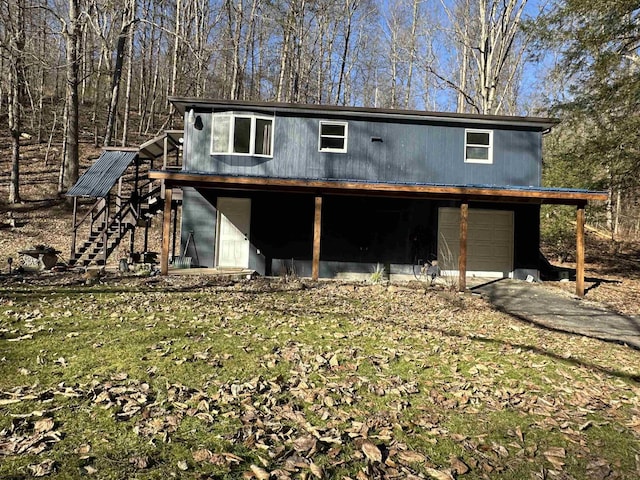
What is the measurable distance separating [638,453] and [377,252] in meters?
10.2

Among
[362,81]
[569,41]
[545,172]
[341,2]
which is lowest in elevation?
[545,172]

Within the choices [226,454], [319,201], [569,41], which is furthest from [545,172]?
[226,454]

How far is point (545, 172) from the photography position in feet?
64.6

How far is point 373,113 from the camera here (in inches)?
519

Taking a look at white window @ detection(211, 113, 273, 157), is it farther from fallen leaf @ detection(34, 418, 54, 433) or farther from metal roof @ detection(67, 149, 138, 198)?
fallen leaf @ detection(34, 418, 54, 433)

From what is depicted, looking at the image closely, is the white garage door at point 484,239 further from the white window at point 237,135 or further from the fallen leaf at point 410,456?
the fallen leaf at point 410,456

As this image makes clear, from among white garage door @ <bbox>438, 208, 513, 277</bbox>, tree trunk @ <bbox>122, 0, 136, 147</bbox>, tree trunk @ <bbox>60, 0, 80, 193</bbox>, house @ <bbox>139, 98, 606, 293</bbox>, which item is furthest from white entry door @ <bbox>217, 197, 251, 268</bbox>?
tree trunk @ <bbox>122, 0, 136, 147</bbox>

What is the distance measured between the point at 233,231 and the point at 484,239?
8080 mm

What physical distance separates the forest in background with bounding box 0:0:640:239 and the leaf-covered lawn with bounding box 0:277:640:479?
37.8 ft

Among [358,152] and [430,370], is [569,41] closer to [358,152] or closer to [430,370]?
[358,152]

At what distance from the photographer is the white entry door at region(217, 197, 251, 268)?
525 inches

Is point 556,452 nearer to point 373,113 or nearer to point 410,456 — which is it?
point 410,456

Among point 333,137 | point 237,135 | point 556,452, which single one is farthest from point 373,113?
point 556,452

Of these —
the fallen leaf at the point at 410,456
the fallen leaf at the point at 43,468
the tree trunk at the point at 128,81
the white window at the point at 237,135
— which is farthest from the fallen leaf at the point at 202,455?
the tree trunk at the point at 128,81
